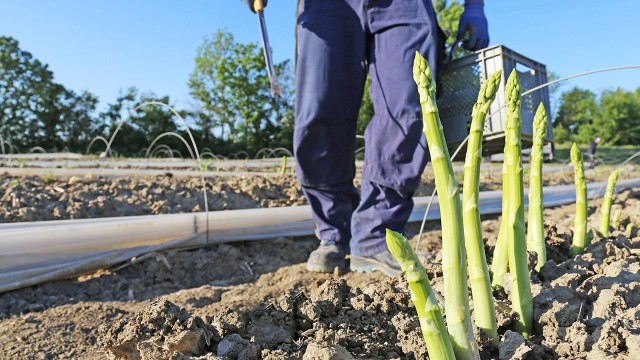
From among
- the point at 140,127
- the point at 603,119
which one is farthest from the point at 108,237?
the point at 603,119

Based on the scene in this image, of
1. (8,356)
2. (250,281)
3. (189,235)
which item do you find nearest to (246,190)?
(189,235)

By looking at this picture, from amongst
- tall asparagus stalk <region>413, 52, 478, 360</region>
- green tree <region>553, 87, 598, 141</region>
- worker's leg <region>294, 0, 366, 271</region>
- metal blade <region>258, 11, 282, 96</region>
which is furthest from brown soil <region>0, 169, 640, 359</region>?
green tree <region>553, 87, 598, 141</region>

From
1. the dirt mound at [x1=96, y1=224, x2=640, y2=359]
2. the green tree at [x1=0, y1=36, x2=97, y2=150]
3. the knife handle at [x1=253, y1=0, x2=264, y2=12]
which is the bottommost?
the dirt mound at [x1=96, y1=224, x2=640, y2=359]

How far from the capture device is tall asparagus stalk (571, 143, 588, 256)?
1.53 meters

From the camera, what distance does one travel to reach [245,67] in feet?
72.2

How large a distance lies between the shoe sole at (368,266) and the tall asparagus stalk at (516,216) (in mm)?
944

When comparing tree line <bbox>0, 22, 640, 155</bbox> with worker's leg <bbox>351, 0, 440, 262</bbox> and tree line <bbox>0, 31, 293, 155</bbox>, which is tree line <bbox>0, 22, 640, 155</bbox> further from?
worker's leg <bbox>351, 0, 440, 262</bbox>

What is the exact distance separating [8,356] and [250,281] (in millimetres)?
1112

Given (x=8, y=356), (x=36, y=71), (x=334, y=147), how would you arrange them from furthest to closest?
(x=36, y=71) → (x=334, y=147) → (x=8, y=356)

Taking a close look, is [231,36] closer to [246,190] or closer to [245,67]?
[245,67]

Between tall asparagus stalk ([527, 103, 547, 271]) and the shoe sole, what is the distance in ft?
2.37

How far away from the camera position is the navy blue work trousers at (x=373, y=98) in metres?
2.06

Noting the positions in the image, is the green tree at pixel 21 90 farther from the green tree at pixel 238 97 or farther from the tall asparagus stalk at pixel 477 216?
the tall asparagus stalk at pixel 477 216

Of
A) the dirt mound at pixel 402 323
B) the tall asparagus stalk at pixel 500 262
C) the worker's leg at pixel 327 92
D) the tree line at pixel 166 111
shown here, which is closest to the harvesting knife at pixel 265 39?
the worker's leg at pixel 327 92
